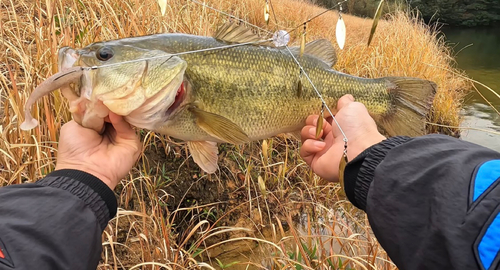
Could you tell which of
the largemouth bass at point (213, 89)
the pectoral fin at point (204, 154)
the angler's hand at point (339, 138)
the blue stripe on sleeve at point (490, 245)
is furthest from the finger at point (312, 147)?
the blue stripe on sleeve at point (490, 245)

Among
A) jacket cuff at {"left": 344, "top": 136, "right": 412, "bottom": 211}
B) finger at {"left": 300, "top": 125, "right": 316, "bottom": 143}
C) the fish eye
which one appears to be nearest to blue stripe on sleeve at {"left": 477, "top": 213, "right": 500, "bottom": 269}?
jacket cuff at {"left": 344, "top": 136, "right": 412, "bottom": 211}

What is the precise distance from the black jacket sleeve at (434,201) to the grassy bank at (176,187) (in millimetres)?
1232

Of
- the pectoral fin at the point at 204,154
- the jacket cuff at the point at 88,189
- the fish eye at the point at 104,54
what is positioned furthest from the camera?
the pectoral fin at the point at 204,154

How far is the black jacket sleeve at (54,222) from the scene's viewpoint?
1.03 m

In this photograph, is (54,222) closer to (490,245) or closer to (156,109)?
(156,109)

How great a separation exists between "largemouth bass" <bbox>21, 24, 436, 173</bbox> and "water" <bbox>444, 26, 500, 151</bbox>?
3.65 feet

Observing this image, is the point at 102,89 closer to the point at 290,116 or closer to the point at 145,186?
the point at 290,116

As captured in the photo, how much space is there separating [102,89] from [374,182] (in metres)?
1.17

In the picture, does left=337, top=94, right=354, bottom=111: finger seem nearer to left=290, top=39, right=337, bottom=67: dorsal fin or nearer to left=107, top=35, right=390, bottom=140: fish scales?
left=107, top=35, right=390, bottom=140: fish scales

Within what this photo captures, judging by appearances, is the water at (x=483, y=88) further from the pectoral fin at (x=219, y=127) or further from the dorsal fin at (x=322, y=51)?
the pectoral fin at (x=219, y=127)

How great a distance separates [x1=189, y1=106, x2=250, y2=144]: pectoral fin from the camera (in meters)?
1.79

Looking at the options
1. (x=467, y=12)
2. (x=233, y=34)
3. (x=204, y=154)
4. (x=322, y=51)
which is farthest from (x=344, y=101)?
(x=467, y=12)

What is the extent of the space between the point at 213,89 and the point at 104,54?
21.1 inches

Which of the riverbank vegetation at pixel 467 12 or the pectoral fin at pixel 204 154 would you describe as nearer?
the pectoral fin at pixel 204 154
